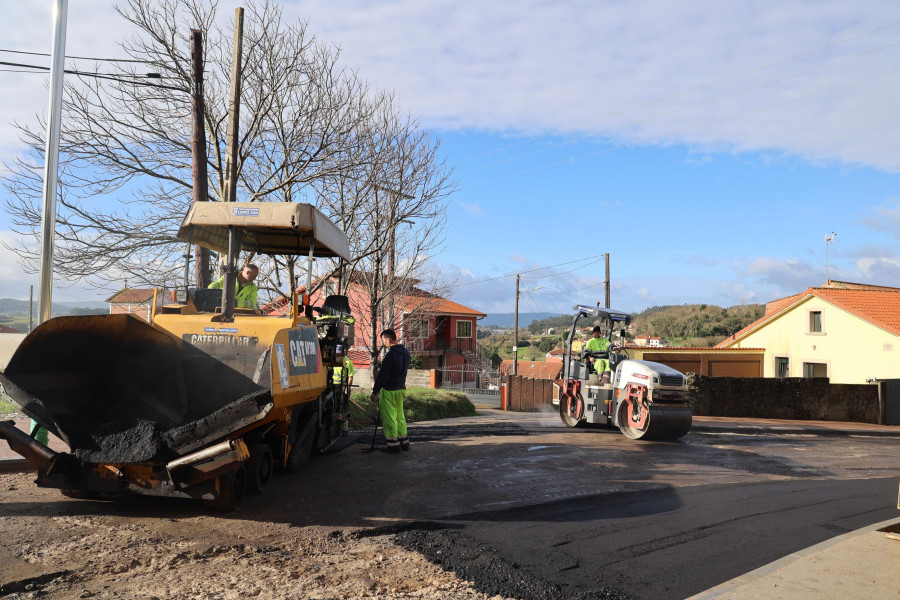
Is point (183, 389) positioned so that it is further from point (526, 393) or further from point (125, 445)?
point (526, 393)

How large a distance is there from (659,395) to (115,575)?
9415 mm

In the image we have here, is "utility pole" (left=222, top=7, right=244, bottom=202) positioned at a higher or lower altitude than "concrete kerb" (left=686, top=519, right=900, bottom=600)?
higher

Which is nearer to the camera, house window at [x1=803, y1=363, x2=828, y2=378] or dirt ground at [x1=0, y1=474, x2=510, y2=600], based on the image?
dirt ground at [x1=0, y1=474, x2=510, y2=600]

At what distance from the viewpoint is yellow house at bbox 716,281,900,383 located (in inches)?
997

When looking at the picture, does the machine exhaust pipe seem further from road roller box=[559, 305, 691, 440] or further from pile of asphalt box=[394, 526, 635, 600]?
road roller box=[559, 305, 691, 440]

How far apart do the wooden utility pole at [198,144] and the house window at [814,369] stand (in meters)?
25.1

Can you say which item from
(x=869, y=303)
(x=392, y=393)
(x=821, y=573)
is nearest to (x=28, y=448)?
(x=392, y=393)

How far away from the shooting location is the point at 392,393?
10.2 metres

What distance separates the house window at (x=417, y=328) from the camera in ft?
68.7

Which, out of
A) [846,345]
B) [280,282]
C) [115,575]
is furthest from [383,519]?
[846,345]

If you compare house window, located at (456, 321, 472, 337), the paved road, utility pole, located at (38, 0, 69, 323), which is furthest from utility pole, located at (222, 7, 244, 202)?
house window, located at (456, 321, 472, 337)

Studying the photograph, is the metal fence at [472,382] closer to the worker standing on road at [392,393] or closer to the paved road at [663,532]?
the worker standing on road at [392,393]

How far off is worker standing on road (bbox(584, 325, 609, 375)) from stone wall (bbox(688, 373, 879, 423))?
7840 millimetres

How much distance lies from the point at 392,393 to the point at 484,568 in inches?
207
